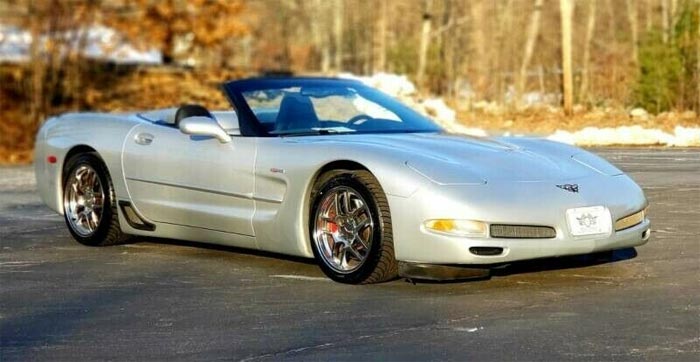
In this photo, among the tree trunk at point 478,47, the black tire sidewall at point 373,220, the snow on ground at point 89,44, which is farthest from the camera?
the snow on ground at point 89,44

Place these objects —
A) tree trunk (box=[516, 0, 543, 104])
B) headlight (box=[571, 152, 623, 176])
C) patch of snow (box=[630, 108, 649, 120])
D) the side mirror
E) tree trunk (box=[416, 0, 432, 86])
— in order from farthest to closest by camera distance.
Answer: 1. tree trunk (box=[416, 0, 432, 86])
2. tree trunk (box=[516, 0, 543, 104])
3. patch of snow (box=[630, 108, 649, 120])
4. the side mirror
5. headlight (box=[571, 152, 623, 176])

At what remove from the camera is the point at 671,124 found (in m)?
17.9

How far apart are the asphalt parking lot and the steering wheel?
1.00 m

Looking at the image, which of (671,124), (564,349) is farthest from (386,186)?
(671,124)

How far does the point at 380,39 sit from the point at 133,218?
26358mm

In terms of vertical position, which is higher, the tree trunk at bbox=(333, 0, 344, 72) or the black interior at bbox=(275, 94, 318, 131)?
the tree trunk at bbox=(333, 0, 344, 72)

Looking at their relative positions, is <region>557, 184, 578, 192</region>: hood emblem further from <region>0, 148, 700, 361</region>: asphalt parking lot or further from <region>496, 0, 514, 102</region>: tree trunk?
<region>496, 0, 514, 102</region>: tree trunk

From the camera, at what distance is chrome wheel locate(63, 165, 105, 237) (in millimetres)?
9430

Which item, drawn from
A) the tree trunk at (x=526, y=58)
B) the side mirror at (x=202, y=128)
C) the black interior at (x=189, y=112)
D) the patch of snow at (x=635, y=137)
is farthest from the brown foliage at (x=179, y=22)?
the side mirror at (x=202, y=128)

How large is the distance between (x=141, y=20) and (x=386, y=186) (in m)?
36.4

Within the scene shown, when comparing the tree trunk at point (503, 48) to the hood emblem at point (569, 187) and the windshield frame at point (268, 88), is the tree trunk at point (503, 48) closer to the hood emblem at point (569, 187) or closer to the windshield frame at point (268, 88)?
the windshield frame at point (268, 88)

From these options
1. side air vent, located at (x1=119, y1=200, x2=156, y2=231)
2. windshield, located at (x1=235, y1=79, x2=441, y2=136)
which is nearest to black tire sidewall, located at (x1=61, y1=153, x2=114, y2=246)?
side air vent, located at (x1=119, y1=200, x2=156, y2=231)

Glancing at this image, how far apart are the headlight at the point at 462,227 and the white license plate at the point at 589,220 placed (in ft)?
1.64

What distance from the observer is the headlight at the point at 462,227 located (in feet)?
22.7
